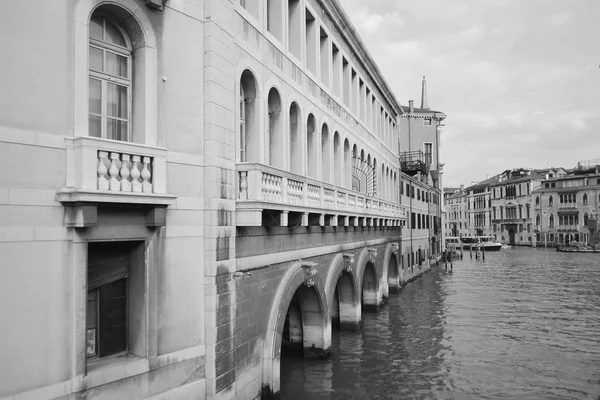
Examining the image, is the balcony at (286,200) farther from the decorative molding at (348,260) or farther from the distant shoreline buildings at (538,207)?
the distant shoreline buildings at (538,207)

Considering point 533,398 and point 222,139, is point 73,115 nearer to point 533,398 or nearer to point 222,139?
point 222,139

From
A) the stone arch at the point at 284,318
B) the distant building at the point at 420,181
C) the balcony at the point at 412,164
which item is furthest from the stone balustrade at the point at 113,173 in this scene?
the balcony at the point at 412,164

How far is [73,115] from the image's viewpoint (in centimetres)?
647

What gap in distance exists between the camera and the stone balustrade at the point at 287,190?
9.66 metres

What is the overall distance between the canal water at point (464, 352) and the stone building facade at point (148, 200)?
3.74 metres

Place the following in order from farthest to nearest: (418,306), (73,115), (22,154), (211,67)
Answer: (418,306) → (211,67) → (73,115) → (22,154)

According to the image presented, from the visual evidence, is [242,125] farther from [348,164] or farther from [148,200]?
[348,164]

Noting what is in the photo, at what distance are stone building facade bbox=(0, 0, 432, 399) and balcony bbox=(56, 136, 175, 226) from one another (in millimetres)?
22

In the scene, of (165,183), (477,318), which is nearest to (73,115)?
(165,183)

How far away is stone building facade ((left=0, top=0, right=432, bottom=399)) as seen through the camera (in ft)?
19.6

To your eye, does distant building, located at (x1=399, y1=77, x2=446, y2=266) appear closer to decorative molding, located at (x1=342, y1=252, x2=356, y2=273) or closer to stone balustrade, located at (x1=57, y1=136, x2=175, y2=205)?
decorative molding, located at (x1=342, y1=252, x2=356, y2=273)

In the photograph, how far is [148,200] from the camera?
7.16m

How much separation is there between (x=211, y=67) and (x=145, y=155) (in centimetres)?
239

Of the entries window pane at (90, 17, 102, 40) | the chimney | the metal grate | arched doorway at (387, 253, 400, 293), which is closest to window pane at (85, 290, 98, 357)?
window pane at (90, 17, 102, 40)
